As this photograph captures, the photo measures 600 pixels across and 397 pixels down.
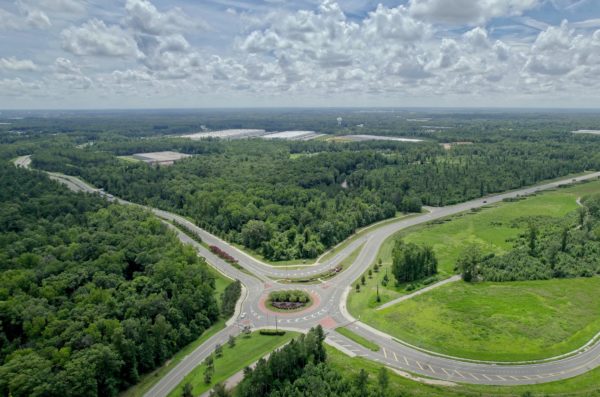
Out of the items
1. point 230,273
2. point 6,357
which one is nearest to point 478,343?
point 230,273

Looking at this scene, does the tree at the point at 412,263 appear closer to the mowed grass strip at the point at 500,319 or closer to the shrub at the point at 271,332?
the mowed grass strip at the point at 500,319

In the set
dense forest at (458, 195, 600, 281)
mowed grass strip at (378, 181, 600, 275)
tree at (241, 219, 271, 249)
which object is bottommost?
mowed grass strip at (378, 181, 600, 275)

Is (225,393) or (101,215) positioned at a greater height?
(101,215)

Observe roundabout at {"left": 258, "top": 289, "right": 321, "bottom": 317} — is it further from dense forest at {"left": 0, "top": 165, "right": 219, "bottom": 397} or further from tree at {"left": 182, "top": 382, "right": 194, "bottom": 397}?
tree at {"left": 182, "top": 382, "right": 194, "bottom": 397}

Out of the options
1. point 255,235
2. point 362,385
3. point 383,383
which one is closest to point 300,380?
point 362,385

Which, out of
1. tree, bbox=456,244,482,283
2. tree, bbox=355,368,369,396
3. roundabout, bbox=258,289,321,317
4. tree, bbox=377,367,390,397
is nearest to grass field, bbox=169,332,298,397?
roundabout, bbox=258,289,321,317

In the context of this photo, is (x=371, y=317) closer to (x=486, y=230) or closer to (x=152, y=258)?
(x=152, y=258)

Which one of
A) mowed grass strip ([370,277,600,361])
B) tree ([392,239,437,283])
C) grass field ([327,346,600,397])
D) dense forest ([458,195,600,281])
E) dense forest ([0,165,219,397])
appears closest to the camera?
grass field ([327,346,600,397])

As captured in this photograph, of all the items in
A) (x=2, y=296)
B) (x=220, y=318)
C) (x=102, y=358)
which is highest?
(x=2, y=296)
